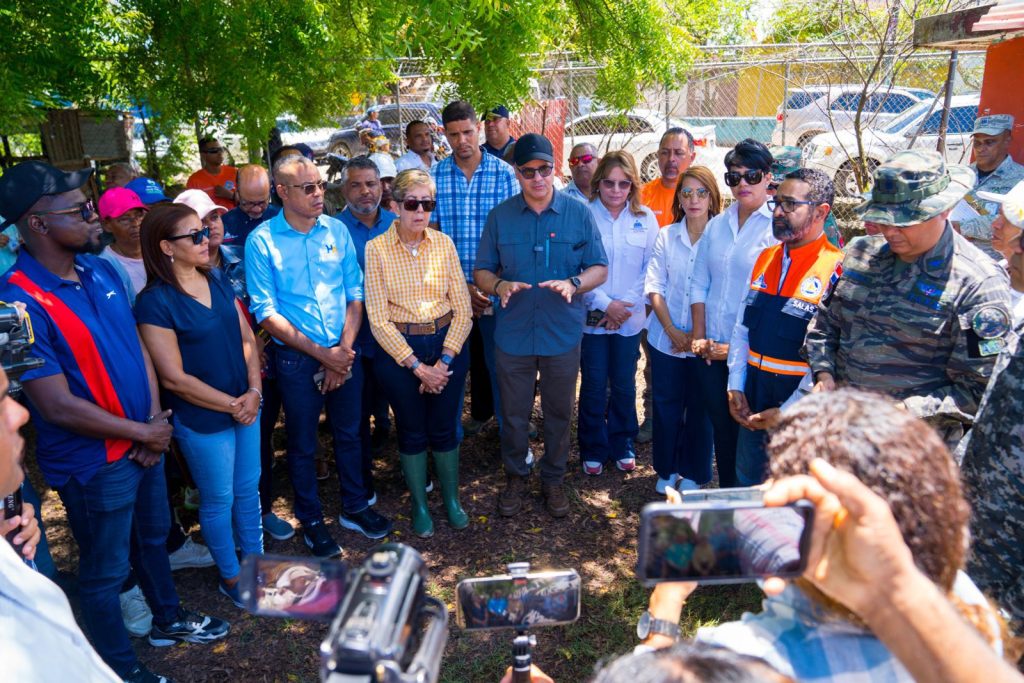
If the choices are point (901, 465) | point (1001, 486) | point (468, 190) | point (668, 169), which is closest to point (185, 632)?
point (468, 190)

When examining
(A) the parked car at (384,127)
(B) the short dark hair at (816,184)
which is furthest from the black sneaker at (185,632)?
(A) the parked car at (384,127)

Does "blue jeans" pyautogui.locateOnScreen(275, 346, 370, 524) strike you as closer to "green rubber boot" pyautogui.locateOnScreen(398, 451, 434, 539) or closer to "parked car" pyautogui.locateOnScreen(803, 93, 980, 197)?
"green rubber boot" pyautogui.locateOnScreen(398, 451, 434, 539)

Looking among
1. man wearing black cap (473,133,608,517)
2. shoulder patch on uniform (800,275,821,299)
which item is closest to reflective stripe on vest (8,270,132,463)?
man wearing black cap (473,133,608,517)

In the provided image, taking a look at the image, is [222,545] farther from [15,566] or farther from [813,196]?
[813,196]

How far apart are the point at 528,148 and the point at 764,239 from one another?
1377 millimetres

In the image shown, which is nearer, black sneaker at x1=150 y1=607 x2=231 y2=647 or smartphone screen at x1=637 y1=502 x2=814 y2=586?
smartphone screen at x1=637 y1=502 x2=814 y2=586

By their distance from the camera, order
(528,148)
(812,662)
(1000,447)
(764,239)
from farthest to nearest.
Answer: (528,148)
(764,239)
(1000,447)
(812,662)

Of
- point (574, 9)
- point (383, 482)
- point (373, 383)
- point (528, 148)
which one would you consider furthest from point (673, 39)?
point (383, 482)

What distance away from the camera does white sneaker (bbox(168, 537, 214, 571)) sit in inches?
153

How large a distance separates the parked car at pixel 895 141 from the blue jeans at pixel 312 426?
776 cm

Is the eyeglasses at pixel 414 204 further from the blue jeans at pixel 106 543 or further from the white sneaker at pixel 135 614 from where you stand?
the white sneaker at pixel 135 614

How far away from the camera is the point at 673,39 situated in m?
5.52

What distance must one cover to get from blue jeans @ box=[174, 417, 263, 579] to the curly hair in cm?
276

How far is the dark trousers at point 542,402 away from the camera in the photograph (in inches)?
165
